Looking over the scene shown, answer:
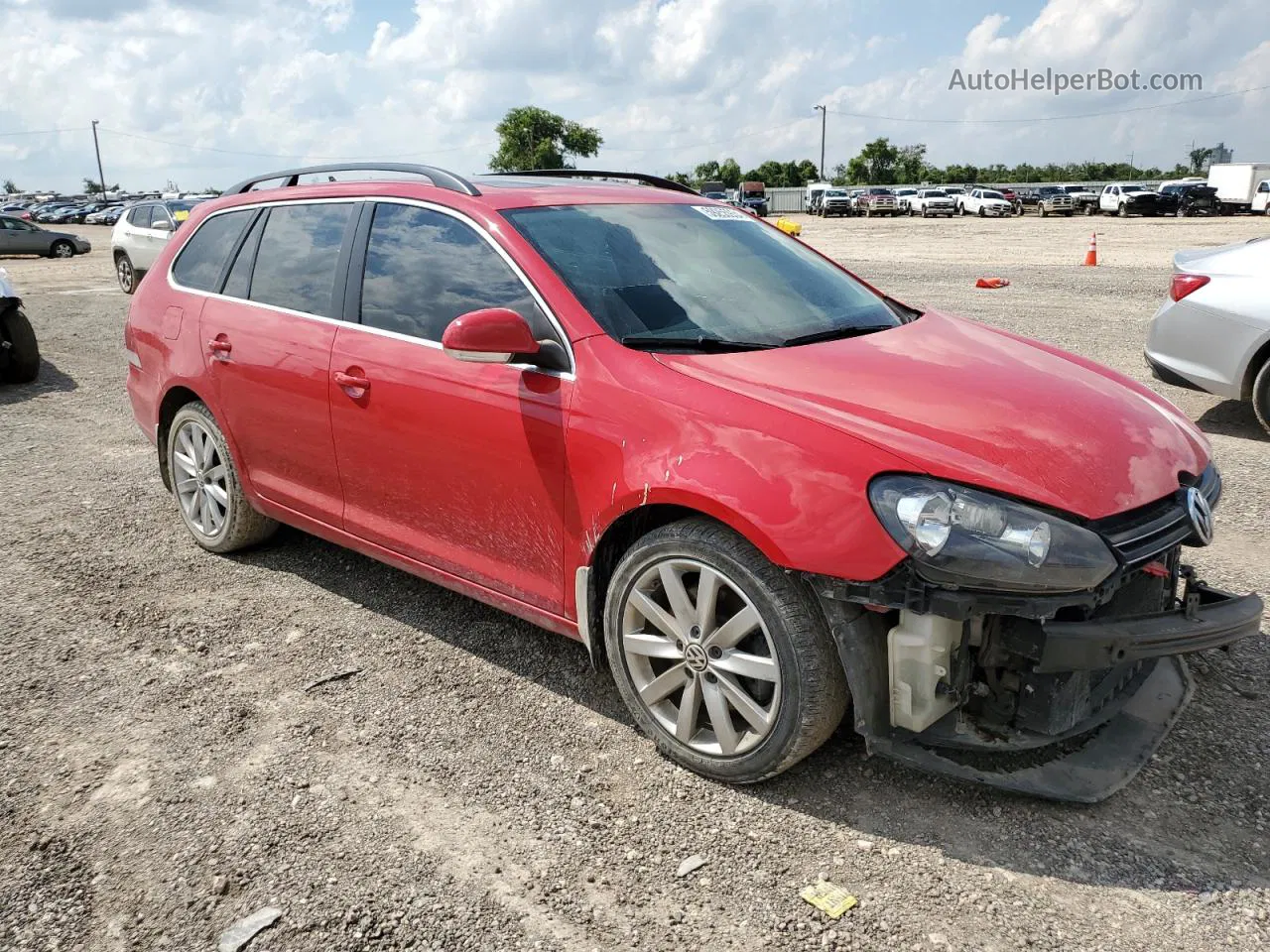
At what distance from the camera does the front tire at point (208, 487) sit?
15.5ft

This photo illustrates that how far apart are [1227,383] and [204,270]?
623cm

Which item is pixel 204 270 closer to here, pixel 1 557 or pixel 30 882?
pixel 1 557

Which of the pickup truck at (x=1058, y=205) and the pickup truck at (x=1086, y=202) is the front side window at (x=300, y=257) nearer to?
the pickup truck at (x=1058, y=205)

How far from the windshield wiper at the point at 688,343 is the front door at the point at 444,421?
0.83 feet

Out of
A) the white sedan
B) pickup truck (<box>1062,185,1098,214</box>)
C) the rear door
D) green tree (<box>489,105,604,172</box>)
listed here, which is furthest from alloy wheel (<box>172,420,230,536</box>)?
green tree (<box>489,105,604,172</box>)

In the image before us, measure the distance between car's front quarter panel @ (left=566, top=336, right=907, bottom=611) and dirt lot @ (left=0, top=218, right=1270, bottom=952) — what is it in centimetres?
78

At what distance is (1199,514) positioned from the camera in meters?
2.85

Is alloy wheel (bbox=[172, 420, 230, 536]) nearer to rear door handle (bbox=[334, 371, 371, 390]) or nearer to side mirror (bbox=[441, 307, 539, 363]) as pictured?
rear door handle (bbox=[334, 371, 371, 390])

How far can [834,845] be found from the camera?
2734mm

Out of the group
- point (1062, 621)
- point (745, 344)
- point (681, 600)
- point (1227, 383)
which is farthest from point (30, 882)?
point (1227, 383)

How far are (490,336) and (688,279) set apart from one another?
813mm

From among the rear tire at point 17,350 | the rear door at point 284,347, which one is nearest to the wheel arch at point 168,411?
the rear door at point 284,347

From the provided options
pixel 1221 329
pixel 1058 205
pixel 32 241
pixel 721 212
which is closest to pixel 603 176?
pixel 721 212

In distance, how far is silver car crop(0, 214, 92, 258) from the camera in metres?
31.0
